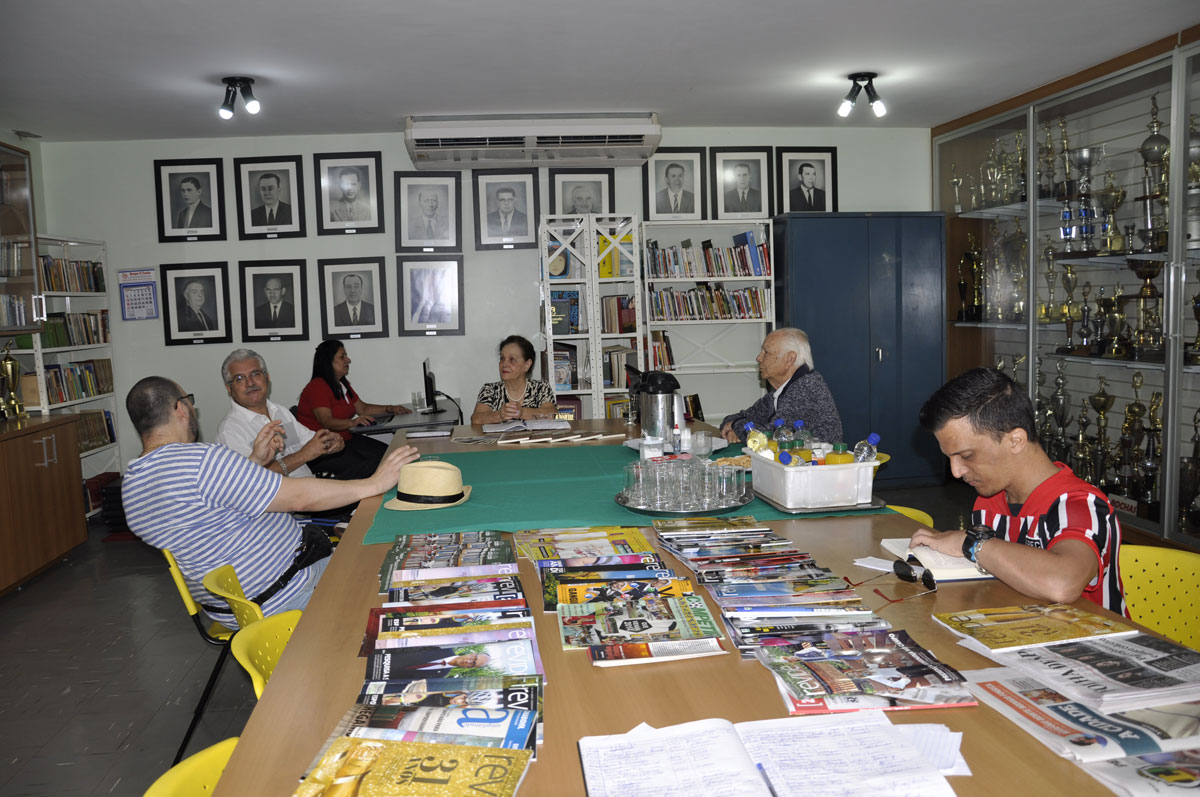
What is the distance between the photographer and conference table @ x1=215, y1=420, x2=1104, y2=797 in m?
1.26

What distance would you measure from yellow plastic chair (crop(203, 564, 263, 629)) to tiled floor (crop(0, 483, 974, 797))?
92cm

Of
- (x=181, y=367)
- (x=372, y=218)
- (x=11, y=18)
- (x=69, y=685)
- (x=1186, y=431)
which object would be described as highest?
(x=11, y=18)

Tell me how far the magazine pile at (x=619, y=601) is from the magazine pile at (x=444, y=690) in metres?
0.10

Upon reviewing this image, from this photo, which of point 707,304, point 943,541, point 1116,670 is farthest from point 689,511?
point 707,304

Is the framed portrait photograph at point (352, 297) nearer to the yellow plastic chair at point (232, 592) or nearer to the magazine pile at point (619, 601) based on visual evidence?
the yellow plastic chair at point (232, 592)

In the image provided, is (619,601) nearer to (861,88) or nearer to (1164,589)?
(1164,589)

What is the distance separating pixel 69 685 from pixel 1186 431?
19.9 ft

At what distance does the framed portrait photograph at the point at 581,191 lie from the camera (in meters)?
7.39

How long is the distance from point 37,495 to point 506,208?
13.2ft

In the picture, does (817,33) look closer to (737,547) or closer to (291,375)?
(737,547)

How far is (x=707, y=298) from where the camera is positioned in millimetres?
7285

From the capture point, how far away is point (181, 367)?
7258 mm

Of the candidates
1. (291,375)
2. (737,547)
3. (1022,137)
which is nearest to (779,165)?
(1022,137)

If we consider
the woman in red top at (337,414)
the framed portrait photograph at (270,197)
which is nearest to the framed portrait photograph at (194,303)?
the framed portrait photograph at (270,197)
